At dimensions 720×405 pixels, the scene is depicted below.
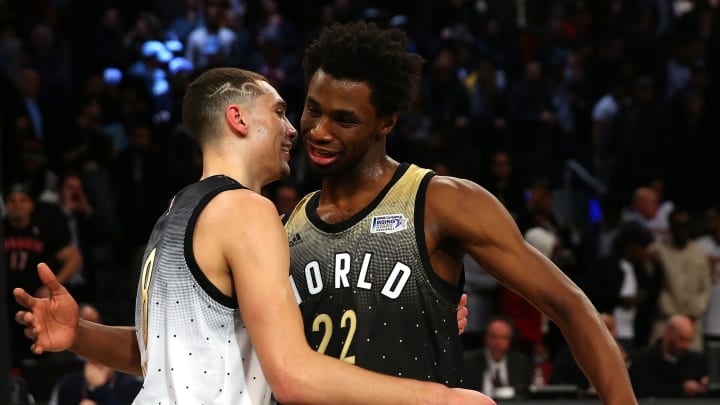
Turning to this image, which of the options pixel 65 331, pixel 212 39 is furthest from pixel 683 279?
pixel 65 331

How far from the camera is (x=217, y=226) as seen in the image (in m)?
3.43

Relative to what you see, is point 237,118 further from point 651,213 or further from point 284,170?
point 651,213

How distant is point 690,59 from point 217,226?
41.7ft

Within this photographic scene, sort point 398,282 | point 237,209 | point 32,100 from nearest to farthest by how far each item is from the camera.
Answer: point 237,209, point 398,282, point 32,100

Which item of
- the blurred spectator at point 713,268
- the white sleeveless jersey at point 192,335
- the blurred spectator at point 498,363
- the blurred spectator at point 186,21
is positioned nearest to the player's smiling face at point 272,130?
the white sleeveless jersey at point 192,335

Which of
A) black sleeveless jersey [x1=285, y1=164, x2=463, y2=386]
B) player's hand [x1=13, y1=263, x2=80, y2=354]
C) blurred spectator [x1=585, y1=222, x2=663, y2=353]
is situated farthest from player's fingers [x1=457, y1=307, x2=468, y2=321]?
blurred spectator [x1=585, y1=222, x2=663, y2=353]

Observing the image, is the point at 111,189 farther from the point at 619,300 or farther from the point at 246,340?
the point at 246,340

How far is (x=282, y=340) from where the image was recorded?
3227mm

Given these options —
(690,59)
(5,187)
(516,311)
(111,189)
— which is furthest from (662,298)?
(5,187)

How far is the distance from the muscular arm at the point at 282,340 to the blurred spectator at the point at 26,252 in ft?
23.6

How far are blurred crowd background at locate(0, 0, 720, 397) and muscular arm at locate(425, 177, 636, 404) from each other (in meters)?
6.20

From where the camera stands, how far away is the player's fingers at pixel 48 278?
11.9 feet

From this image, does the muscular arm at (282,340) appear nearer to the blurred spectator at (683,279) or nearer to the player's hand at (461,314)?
the player's hand at (461,314)

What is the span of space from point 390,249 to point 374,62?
24.4 inches
